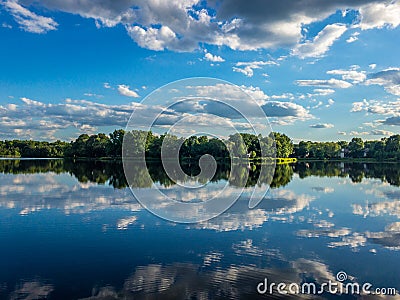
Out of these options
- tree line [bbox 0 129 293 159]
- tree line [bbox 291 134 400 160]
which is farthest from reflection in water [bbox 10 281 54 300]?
tree line [bbox 291 134 400 160]

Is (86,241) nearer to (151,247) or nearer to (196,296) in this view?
(151,247)

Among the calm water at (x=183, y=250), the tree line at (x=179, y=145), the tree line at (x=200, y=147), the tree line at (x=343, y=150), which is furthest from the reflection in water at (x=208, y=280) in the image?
the tree line at (x=343, y=150)

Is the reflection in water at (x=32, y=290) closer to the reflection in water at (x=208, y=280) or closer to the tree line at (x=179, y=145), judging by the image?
the reflection in water at (x=208, y=280)

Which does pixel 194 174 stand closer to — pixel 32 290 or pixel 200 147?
pixel 32 290

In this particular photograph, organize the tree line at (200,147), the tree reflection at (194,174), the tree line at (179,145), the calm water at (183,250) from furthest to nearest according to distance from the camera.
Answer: the tree line at (200,147)
the tree line at (179,145)
the tree reflection at (194,174)
the calm water at (183,250)

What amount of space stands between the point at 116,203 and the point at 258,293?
13928 mm

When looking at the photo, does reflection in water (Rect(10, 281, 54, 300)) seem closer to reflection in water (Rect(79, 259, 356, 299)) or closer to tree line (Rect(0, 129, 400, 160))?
reflection in water (Rect(79, 259, 356, 299))

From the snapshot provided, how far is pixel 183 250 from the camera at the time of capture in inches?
471

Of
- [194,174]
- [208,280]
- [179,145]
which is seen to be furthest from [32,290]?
A: [179,145]

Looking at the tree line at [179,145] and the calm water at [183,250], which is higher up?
the tree line at [179,145]

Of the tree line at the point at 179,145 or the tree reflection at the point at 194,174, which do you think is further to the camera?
the tree line at the point at 179,145

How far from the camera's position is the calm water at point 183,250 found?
8984mm

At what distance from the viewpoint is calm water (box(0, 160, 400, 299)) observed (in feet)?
29.5

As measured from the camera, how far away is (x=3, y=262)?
10570 millimetres
